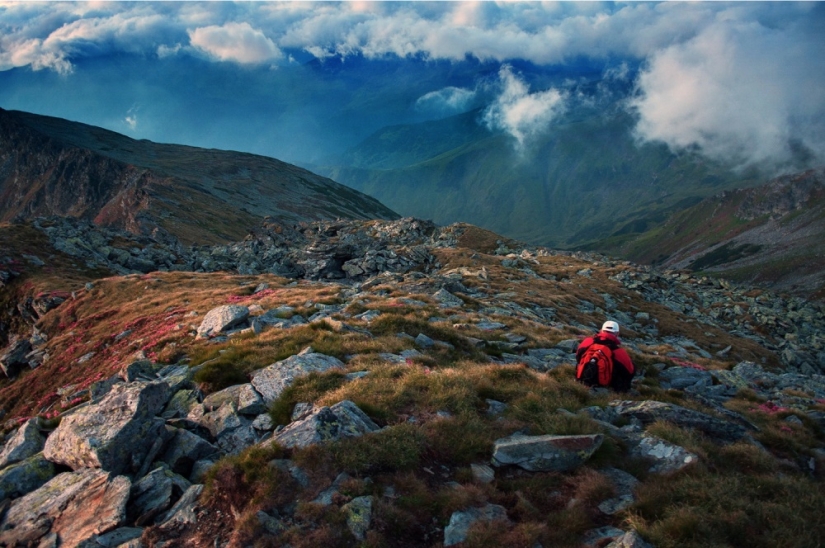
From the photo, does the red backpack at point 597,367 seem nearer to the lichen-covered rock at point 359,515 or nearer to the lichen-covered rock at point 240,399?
the lichen-covered rock at point 359,515

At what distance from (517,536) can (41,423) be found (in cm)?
1512

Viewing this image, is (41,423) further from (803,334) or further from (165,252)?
(803,334)

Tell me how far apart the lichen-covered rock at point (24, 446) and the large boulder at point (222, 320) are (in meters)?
9.47

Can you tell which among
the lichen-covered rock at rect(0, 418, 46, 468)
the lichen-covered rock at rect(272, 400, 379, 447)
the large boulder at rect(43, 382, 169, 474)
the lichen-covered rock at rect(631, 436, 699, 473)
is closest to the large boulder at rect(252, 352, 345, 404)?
the lichen-covered rock at rect(272, 400, 379, 447)

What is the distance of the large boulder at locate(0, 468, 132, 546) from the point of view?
9336mm

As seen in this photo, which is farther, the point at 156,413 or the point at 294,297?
the point at 294,297

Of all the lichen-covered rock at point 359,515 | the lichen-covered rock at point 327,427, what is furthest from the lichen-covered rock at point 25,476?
the lichen-covered rock at point 359,515

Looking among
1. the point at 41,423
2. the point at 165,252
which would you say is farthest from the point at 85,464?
the point at 165,252

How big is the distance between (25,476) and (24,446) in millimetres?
2082

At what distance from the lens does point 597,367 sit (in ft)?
50.8

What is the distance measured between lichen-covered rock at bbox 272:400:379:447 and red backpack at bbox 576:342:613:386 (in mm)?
8187

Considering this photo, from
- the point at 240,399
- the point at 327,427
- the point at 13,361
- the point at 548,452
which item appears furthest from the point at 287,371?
the point at 13,361

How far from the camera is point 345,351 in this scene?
1722 centimetres

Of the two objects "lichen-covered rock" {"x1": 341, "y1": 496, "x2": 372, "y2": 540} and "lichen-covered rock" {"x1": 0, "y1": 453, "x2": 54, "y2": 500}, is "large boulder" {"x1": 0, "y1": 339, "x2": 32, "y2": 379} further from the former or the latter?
"lichen-covered rock" {"x1": 341, "y1": 496, "x2": 372, "y2": 540}
